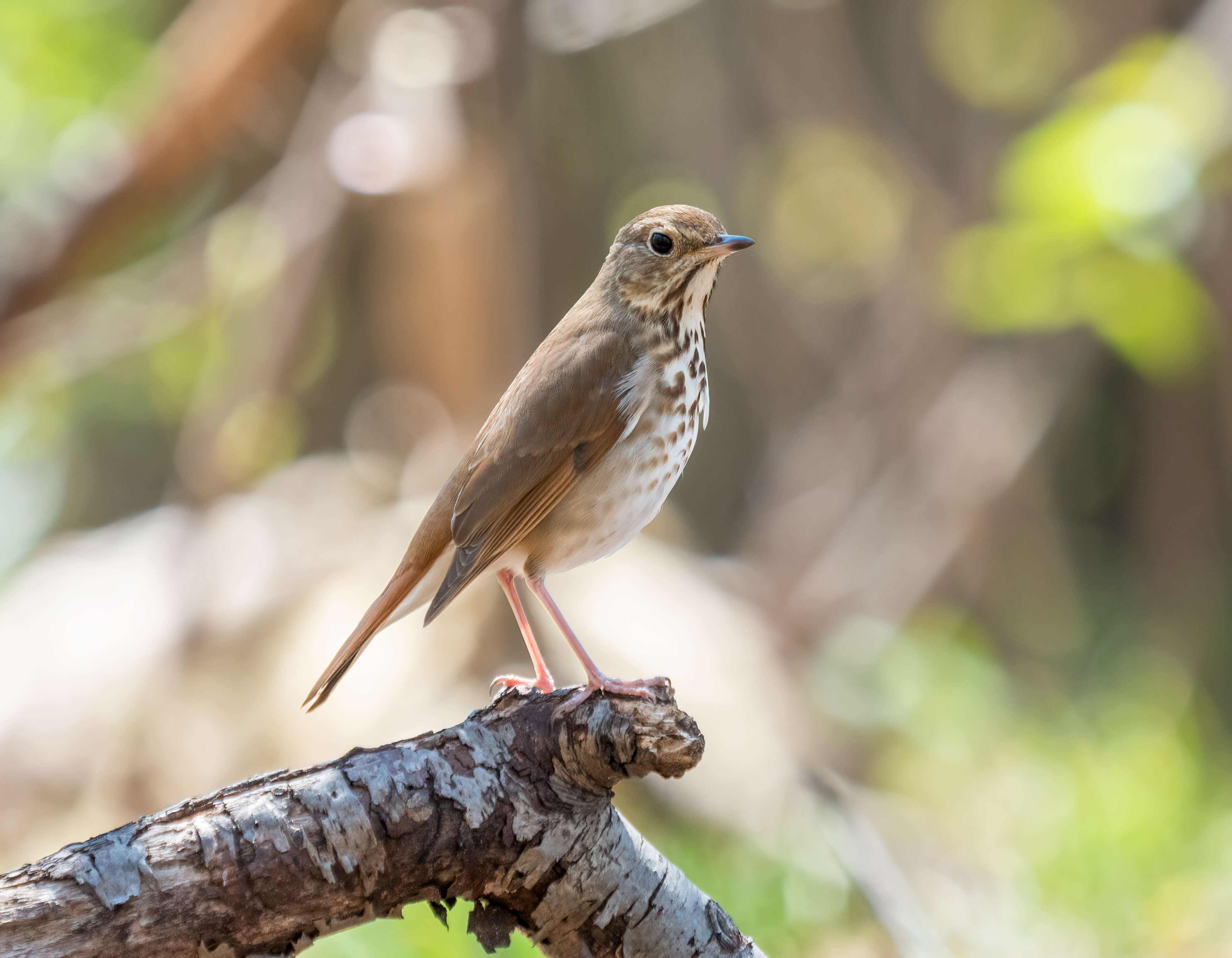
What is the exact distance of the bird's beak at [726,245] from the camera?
246 cm

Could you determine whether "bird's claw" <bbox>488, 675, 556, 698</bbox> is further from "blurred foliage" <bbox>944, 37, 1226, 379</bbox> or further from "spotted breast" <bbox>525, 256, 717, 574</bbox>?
"blurred foliage" <bbox>944, 37, 1226, 379</bbox>

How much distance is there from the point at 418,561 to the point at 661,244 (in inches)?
33.5

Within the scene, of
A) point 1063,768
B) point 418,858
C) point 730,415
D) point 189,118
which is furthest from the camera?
point 730,415

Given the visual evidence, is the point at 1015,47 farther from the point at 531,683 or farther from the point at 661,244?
the point at 531,683

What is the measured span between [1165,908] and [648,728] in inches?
121

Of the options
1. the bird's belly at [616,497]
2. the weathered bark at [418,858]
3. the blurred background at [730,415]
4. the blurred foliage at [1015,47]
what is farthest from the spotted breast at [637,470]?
the blurred foliage at [1015,47]

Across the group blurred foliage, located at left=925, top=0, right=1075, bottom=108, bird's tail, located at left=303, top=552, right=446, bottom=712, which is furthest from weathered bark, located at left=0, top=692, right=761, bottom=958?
blurred foliage, located at left=925, top=0, right=1075, bottom=108

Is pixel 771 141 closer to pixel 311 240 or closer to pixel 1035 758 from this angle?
pixel 311 240

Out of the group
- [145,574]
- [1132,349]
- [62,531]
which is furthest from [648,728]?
[62,531]

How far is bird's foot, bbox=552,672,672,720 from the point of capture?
6.25ft

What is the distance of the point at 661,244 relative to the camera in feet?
8.41

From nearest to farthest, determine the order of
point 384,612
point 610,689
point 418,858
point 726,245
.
Result: point 418,858 < point 610,689 < point 384,612 < point 726,245

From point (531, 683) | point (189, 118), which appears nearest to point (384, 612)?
point (531, 683)

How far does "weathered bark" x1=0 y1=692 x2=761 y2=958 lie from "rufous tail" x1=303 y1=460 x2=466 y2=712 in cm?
46
